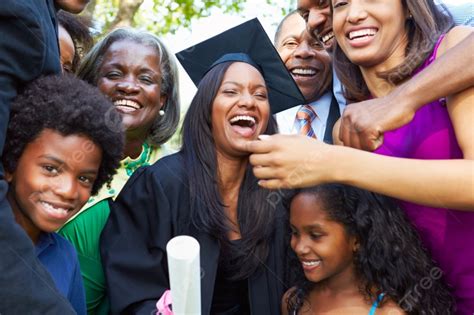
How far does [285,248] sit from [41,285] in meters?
1.57

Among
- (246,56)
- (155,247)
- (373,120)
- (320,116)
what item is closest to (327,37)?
(320,116)

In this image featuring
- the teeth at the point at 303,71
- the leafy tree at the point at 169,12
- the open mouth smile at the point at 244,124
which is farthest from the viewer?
the leafy tree at the point at 169,12

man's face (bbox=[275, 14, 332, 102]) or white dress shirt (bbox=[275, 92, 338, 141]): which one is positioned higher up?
man's face (bbox=[275, 14, 332, 102])

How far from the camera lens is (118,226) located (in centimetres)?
334

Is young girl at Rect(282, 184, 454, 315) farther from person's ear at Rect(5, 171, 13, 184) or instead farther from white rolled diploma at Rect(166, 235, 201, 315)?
person's ear at Rect(5, 171, 13, 184)

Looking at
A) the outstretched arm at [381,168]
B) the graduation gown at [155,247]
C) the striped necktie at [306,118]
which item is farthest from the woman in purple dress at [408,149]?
the striped necktie at [306,118]

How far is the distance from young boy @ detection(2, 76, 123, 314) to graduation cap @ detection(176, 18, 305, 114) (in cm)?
104

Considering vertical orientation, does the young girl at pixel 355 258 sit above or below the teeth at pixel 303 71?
below

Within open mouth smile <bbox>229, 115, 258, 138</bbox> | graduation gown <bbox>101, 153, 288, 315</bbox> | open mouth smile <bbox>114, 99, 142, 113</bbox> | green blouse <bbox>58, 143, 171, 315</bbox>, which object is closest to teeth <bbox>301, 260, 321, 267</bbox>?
graduation gown <bbox>101, 153, 288, 315</bbox>

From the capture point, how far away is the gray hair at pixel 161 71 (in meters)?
4.27

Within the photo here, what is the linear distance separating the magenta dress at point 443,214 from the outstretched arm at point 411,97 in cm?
27

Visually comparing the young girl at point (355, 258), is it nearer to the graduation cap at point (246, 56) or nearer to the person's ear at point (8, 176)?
the graduation cap at point (246, 56)

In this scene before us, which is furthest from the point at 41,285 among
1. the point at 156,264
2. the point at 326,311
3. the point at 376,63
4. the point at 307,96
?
the point at 307,96

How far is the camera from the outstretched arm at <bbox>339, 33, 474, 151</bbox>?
2426mm
